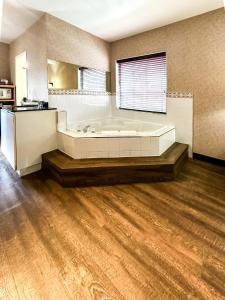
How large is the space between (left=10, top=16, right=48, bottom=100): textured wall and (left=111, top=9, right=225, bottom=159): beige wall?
1.86 metres

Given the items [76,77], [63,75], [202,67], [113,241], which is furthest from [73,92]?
[113,241]

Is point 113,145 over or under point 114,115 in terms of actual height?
under

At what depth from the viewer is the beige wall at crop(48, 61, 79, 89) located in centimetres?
326

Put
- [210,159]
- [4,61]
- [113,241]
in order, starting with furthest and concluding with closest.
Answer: [4,61] < [210,159] < [113,241]

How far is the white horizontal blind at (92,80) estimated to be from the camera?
384cm

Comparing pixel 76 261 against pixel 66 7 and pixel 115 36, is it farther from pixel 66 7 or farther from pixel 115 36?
pixel 115 36

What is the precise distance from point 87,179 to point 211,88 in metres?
2.24

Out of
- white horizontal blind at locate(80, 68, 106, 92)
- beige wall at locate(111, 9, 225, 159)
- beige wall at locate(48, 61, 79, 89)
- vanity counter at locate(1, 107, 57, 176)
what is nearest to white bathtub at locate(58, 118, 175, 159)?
vanity counter at locate(1, 107, 57, 176)

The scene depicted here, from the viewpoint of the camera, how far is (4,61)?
4723mm

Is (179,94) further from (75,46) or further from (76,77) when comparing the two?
(75,46)

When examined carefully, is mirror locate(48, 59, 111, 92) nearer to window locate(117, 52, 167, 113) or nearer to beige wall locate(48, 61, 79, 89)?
beige wall locate(48, 61, 79, 89)

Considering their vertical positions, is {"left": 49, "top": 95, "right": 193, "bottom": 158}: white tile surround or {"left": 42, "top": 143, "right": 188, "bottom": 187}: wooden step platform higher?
{"left": 49, "top": 95, "right": 193, "bottom": 158}: white tile surround

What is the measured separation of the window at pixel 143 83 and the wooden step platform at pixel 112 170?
4.93ft

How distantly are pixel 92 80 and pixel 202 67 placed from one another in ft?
6.47
